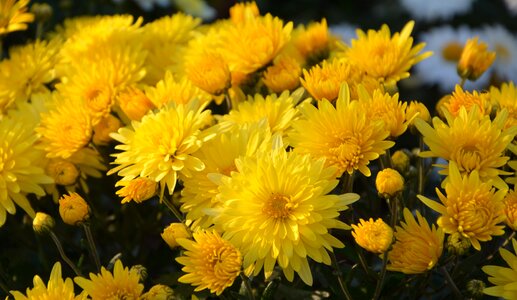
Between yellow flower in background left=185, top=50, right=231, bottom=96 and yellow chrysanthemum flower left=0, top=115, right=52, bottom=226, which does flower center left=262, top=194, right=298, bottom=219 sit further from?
yellow chrysanthemum flower left=0, top=115, right=52, bottom=226

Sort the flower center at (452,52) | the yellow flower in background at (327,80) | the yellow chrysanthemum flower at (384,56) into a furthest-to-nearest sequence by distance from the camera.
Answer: the flower center at (452,52) < the yellow chrysanthemum flower at (384,56) < the yellow flower in background at (327,80)

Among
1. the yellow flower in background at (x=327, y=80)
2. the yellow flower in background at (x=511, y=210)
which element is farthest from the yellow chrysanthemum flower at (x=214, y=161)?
the yellow flower in background at (x=511, y=210)

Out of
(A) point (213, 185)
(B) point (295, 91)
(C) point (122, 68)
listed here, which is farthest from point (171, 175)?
(C) point (122, 68)

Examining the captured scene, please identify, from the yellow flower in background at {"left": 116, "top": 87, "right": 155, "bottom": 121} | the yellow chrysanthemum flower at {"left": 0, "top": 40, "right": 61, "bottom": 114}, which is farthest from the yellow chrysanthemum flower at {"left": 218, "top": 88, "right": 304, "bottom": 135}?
the yellow chrysanthemum flower at {"left": 0, "top": 40, "right": 61, "bottom": 114}

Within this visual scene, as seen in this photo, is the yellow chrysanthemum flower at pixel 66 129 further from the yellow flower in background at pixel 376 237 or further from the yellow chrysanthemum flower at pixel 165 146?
the yellow flower in background at pixel 376 237

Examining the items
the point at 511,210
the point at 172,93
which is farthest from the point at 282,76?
the point at 511,210

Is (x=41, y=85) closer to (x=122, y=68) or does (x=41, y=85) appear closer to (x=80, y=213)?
(x=122, y=68)
